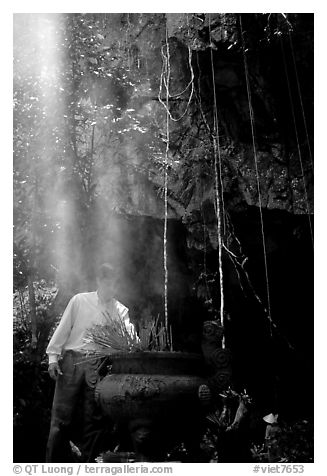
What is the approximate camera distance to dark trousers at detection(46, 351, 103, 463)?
3482mm

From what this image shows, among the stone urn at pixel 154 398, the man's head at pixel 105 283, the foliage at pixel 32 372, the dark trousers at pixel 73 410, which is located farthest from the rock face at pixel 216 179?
the stone urn at pixel 154 398

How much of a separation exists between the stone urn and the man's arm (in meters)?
0.49

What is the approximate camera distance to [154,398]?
283 cm

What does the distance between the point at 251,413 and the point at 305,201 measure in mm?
1631

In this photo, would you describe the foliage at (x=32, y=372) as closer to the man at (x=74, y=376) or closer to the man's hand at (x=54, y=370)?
the man at (x=74, y=376)

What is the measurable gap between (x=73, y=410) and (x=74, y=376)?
18 cm

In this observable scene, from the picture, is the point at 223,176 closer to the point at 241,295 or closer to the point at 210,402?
the point at 241,295

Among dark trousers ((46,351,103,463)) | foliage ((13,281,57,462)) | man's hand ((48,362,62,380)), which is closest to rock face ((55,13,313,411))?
foliage ((13,281,57,462))

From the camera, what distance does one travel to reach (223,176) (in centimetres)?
530

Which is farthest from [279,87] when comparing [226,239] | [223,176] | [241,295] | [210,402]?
[210,402]

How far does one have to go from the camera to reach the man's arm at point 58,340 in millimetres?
3422

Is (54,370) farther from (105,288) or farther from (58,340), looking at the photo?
(105,288)

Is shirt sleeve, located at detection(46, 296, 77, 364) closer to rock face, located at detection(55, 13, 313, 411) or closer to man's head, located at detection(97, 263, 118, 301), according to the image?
man's head, located at detection(97, 263, 118, 301)

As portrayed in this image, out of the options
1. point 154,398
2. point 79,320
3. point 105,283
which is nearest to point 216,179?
point 105,283
